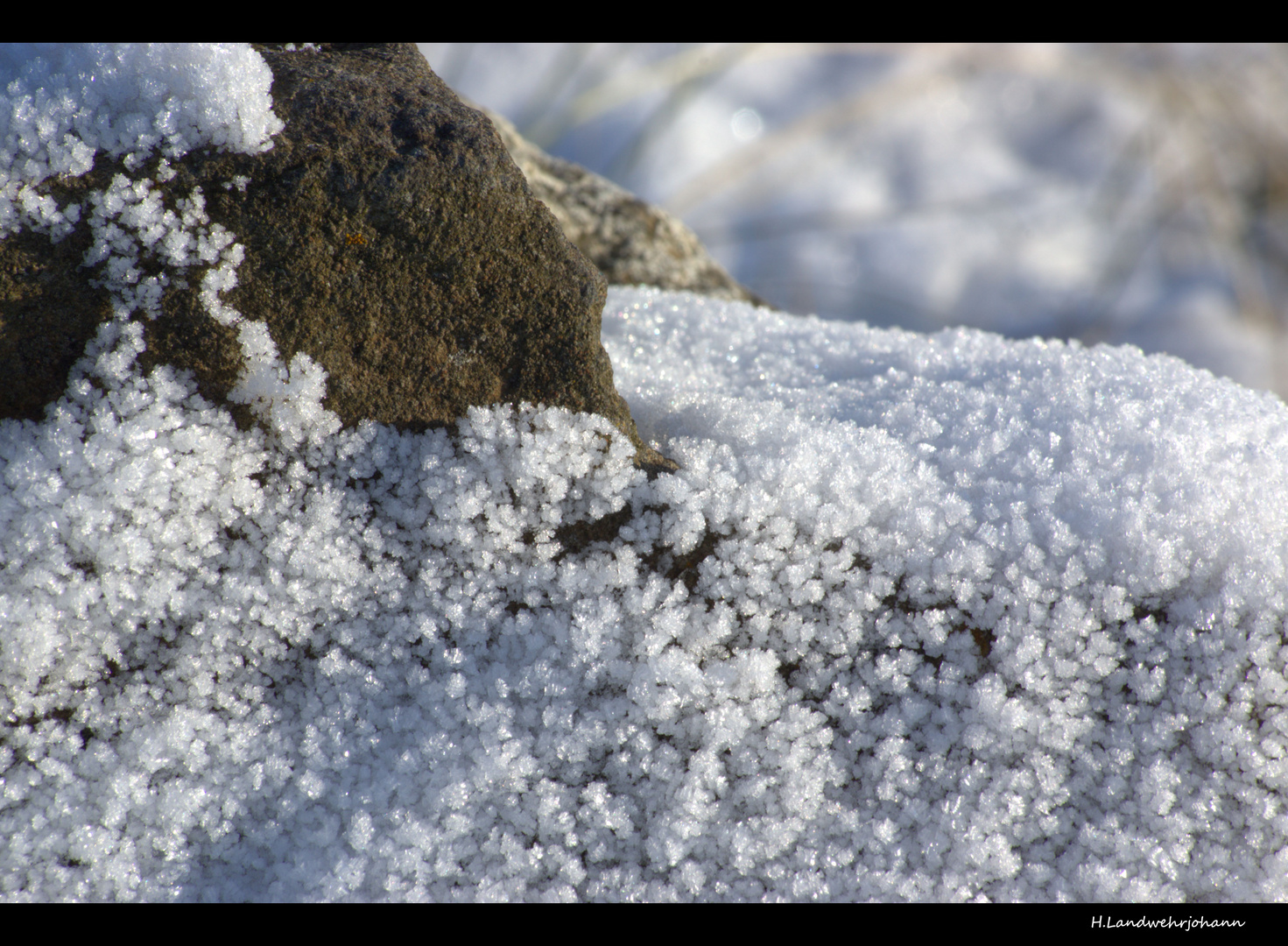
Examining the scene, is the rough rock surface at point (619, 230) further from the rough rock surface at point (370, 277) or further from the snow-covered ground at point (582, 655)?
the snow-covered ground at point (582, 655)

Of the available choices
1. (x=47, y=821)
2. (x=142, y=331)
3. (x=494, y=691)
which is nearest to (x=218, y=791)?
(x=47, y=821)

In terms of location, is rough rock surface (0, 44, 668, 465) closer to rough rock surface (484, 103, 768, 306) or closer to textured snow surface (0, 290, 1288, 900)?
textured snow surface (0, 290, 1288, 900)

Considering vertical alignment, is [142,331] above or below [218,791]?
above

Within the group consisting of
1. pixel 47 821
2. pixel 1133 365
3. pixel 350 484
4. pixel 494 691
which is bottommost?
pixel 47 821

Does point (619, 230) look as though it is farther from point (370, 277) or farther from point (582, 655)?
point (582, 655)

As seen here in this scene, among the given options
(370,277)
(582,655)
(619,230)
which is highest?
(619,230)

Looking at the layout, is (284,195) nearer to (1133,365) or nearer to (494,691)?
(494,691)

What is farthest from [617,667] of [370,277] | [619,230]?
[619,230]
